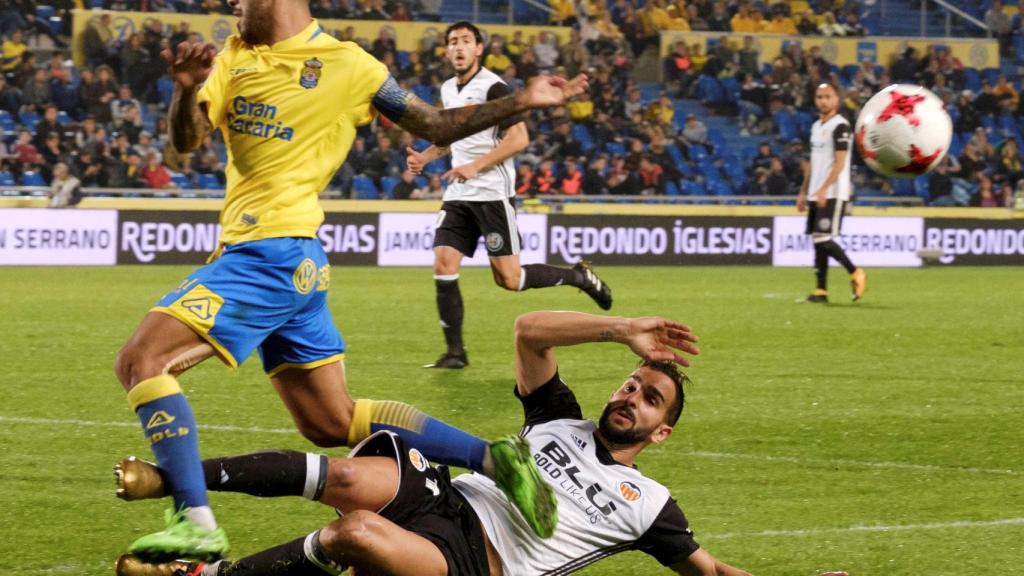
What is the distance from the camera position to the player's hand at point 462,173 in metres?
9.50

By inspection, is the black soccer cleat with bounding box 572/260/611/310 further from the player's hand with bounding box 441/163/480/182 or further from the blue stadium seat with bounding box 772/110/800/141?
the blue stadium seat with bounding box 772/110/800/141

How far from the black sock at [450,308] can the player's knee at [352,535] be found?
5892mm

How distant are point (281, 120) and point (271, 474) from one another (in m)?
1.24

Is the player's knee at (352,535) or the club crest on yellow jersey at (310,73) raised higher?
the club crest on yellow jersey at (310,73)

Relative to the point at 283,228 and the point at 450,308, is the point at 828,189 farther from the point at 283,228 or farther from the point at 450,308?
the point at 283,228

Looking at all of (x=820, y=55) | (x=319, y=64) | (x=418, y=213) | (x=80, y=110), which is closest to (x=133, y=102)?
(x=80, y=110)

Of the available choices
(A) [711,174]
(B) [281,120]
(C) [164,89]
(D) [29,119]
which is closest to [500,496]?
(B) [281,120]

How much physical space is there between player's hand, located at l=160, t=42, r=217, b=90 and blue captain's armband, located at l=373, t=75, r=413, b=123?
2.27 feet

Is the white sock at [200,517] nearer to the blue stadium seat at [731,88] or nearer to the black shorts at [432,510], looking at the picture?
the black shorts at [432,510]

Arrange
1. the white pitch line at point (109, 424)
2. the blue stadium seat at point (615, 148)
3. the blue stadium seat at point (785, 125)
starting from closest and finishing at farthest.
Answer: the white pitch line at point (109, 424)
the blue stadium seat at point (615, 148)
the blue stadium seat at point (785, 125)

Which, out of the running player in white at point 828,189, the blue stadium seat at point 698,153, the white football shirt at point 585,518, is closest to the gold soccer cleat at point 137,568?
the white football shirt at point 585,518

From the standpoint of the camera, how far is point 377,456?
15.2 feet

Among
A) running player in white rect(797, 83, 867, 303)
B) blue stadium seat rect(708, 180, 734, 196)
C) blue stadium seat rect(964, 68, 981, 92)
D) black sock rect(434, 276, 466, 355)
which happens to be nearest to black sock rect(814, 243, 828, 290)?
running player in white rect(797, 83, 867, 303)

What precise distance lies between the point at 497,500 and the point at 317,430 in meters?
0.91
